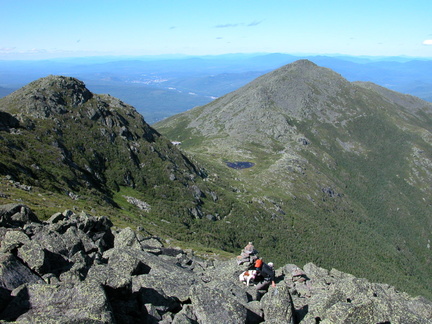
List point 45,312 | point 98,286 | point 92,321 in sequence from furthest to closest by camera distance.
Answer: point 98,286 → point 45,312 → point 92,321

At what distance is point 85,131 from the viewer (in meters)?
119

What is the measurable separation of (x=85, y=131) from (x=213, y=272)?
10636 centimetres

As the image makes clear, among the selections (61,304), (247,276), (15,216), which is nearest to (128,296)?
(61,304)

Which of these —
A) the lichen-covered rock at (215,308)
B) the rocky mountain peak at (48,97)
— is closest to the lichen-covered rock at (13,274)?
the lichen-covered rock at (215,308)

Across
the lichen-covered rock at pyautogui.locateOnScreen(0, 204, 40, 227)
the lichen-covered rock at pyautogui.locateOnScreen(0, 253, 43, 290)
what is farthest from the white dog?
the lichen-covered rock at pyautogui.locateOnScreen(0, 204, 40, 227)

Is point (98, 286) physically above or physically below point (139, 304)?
above

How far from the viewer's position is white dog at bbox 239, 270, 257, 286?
86.1ft

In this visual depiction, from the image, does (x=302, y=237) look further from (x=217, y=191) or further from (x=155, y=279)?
(x=155, y=279)

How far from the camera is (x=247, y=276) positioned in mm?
26547

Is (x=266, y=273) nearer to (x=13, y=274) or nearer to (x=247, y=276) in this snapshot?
(x=247, y=276)

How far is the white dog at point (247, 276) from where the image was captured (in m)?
26.2

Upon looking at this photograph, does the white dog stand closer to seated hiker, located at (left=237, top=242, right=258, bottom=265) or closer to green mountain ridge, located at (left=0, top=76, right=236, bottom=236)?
seated hiker, located at (left=237, top=242, right=258, bottom=265)

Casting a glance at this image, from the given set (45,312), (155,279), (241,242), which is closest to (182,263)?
(155,279)

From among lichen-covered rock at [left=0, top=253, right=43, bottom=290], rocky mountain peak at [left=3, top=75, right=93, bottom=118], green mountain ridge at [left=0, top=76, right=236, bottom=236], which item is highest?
rocky mountain peak at [left=3, top=75, right=93, bottom=118]
